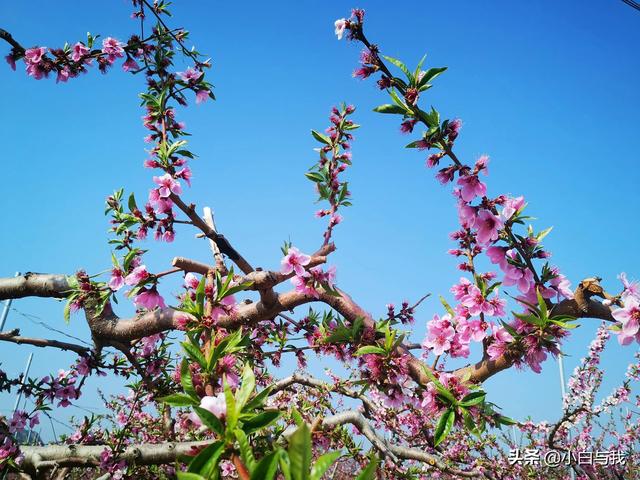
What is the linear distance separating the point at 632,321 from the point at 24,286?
153 inches

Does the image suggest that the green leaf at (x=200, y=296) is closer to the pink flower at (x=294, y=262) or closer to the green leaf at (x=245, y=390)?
the green leaf at (x=245, y=390)

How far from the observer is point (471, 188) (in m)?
1.98

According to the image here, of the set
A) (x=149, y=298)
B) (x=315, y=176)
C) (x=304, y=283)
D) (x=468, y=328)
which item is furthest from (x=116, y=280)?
(x=468, y=328)

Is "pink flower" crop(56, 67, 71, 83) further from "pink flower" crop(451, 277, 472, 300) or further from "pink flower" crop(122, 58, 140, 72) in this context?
"pink flower" crop(451, 277, 472, 300)

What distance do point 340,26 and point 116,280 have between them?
2.16 meters

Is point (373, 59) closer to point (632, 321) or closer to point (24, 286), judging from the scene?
point (632, 321)

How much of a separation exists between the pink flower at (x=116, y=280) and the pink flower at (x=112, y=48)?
205 centimetres

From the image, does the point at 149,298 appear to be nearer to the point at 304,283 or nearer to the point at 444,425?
the point at 304,283

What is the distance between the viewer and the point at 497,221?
6.36 ft

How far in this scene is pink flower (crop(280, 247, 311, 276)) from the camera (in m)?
2.40

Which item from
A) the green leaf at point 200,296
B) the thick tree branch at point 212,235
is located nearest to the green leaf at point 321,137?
the thick tree branch at point 212,235

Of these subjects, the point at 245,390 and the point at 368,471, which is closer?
the point at 368,471

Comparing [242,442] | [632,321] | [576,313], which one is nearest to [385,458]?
[576,313]

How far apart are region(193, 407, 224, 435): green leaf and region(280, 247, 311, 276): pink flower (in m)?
1.39
